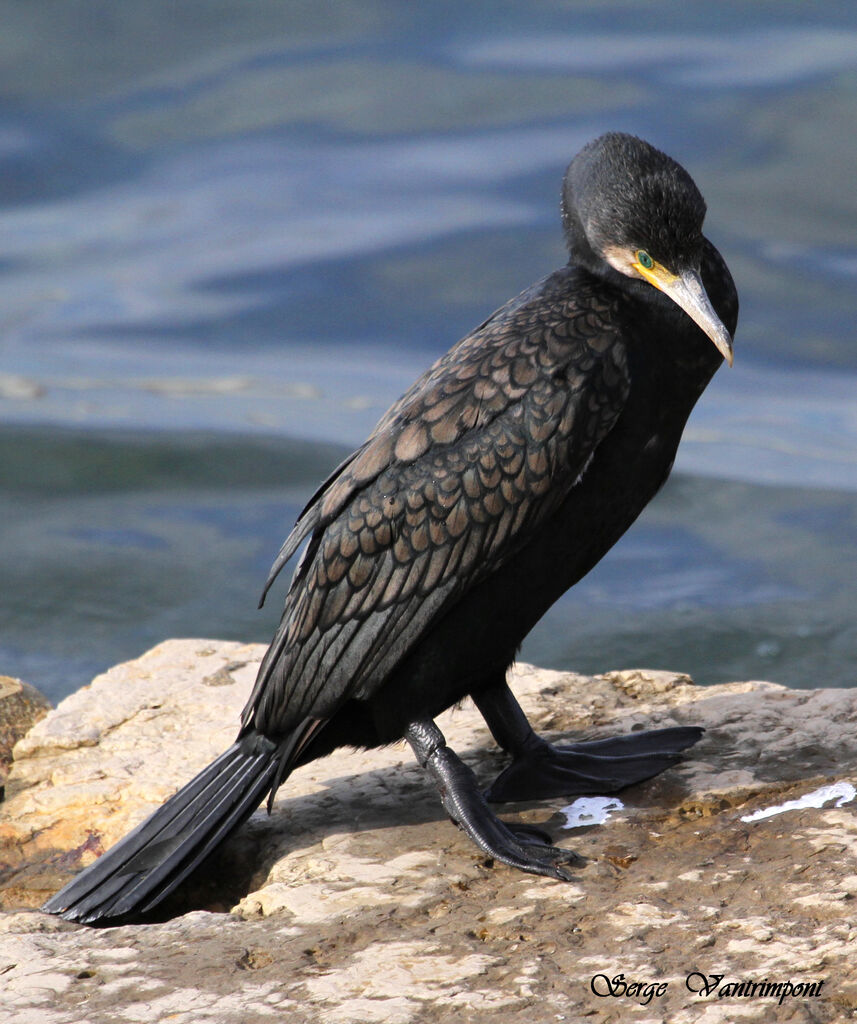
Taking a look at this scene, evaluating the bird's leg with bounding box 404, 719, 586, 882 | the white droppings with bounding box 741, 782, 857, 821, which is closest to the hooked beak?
the white droppings with bounding box 741, 782, 857, 821

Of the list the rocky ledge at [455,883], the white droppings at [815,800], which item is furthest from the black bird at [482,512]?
the white droppings at [815,800]

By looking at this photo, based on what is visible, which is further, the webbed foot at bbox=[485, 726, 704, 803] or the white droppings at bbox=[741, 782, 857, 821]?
the webbed foot at bbox=[485, 726, 704, 803]

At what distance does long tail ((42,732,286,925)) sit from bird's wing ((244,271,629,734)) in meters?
0.18

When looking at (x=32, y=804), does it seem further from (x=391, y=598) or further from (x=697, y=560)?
(x=697, y=560)

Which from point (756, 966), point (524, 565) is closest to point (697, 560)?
point (524, 565)

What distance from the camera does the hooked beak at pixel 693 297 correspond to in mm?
3667

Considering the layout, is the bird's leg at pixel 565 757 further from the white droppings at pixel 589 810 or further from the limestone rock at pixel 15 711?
the limestone rock at pixel 15 711

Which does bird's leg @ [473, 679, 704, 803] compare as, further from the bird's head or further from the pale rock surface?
the pale rock surface

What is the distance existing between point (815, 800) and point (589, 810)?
23.2 inches

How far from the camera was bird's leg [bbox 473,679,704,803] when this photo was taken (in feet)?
13.5

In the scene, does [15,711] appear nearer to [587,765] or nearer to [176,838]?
[176,838]

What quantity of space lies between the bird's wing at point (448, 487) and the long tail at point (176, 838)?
176 millimetres

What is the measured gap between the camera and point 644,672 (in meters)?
5.04

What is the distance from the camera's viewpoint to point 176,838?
3.95 m
